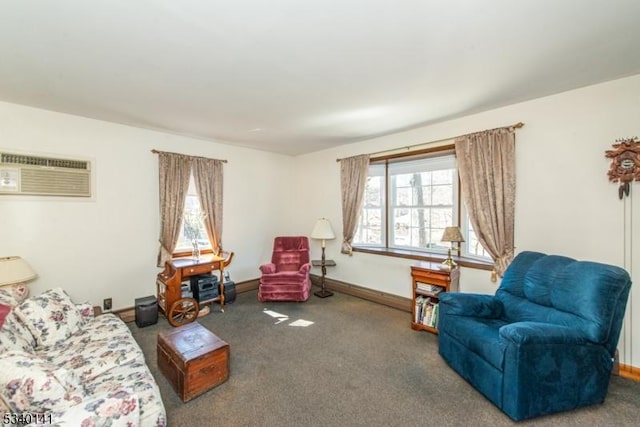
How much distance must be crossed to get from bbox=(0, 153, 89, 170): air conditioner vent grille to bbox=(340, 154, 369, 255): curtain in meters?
3.44

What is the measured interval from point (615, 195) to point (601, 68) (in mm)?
1081

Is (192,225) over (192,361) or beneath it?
over

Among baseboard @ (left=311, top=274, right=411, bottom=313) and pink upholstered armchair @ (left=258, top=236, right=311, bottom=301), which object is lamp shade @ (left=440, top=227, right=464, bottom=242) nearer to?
baseboard @ (left=311, top=274, right=411, bottom=313)

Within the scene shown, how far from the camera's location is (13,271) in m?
2.50

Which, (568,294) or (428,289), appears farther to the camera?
(428,289)

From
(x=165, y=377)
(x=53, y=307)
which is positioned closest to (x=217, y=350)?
(x=165, y=377)

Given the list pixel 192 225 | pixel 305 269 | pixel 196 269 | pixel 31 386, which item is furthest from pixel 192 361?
pixel 192 225

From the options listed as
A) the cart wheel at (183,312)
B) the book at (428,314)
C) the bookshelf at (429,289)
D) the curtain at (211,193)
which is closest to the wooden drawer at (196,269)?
the cart wheel at (183,312)

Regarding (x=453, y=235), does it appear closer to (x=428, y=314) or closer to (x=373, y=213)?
(x=428, y=314)

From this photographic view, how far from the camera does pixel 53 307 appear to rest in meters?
2.39

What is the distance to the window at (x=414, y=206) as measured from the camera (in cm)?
357

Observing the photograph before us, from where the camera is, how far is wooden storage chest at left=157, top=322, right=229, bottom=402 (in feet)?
6.67

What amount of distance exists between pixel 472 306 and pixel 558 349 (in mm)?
667

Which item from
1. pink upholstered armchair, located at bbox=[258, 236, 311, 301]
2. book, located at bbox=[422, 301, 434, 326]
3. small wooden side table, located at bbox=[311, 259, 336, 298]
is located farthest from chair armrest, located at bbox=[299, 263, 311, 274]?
book, located at bbox=[422, 301, 434, 326]
